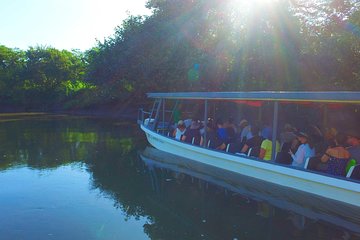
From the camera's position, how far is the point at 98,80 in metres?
36.6

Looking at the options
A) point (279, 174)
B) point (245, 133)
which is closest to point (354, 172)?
point (279, 174)

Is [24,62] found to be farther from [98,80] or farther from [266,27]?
[266,27]

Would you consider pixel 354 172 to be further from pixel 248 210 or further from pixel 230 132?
pixel 230 132

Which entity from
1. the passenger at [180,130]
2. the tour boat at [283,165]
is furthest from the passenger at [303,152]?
the passenger at [180,130]

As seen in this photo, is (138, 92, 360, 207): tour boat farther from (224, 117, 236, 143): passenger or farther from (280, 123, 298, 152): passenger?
(224, 117, 236, 143): passenger

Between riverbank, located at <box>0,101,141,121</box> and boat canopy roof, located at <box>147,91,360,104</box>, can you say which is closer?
boat canopy roof, located at <box>147,91,360,104</box>

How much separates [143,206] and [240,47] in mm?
13828

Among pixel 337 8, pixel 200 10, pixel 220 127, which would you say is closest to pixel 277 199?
pixel 220 127

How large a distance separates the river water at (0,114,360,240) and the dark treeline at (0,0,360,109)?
27.5ft

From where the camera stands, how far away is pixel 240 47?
21422 mm

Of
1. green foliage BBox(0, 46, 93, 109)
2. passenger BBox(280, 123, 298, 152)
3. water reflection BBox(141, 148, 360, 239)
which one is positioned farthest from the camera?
green foliage BBox(0, 46, 93, 109)

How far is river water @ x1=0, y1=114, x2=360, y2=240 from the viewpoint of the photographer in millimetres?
7695

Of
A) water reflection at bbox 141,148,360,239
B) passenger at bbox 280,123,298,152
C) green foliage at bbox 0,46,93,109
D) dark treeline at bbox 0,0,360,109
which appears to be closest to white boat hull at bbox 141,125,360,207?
water reflection at bbox 141,148,360,239

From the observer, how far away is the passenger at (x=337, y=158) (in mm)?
8867
